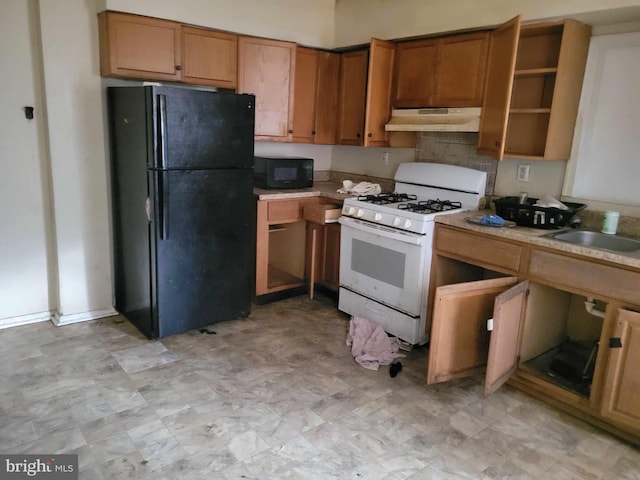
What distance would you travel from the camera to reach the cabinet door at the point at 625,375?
7.05ft

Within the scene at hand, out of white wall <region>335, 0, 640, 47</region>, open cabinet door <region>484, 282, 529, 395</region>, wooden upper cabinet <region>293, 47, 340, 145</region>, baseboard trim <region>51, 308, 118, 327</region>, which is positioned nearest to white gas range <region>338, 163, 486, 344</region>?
open cabinet door <region>484, 282, 529, 395</region>

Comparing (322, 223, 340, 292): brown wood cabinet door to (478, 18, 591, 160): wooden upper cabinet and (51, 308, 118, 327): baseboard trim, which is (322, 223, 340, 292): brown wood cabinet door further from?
(51, 308, 118, 327): baseboard trim

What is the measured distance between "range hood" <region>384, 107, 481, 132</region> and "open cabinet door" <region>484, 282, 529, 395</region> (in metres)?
1.14

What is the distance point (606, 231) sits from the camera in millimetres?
2672

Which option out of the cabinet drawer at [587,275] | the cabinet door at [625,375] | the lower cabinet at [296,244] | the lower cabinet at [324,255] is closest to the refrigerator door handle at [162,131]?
the lower cabinet at [296,244]

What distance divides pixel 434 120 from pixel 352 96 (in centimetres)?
90

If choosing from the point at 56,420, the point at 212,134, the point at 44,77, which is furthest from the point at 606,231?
the point at 44,77

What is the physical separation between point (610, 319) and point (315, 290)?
2.42m

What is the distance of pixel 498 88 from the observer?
2.82m

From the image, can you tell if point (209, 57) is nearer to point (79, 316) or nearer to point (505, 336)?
point (79, 316)

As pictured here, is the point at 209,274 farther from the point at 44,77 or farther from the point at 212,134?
the point at 44,77

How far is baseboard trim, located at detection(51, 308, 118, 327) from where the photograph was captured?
3273mm

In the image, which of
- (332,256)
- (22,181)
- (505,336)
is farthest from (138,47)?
(505,336)

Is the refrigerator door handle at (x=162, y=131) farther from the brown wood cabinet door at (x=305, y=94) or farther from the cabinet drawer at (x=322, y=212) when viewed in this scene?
the brown wood cabinet door at (x=305, y=94)
